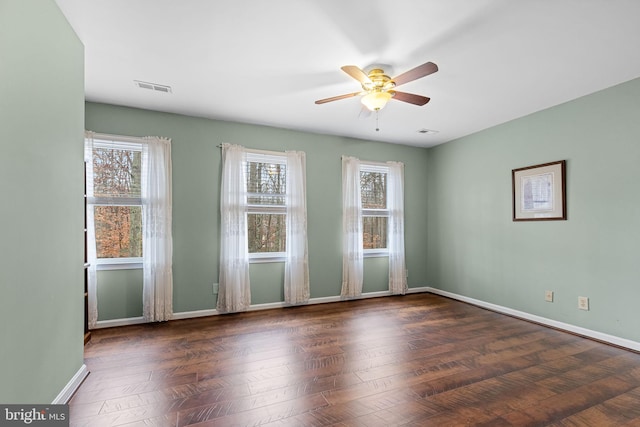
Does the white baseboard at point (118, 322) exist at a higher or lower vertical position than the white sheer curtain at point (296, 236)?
lower

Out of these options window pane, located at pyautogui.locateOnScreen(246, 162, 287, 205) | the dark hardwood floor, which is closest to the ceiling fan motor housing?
window pane, located at pyautogui.locateOnScreen(246, 162, 287, 205)

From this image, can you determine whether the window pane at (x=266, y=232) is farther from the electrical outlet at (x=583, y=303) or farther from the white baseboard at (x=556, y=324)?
the electrical outlet at (x=583, y=303)

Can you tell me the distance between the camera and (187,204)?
4.11 metres

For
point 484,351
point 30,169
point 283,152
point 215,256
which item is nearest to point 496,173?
point 484,351

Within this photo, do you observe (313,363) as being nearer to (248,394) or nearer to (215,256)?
(248,394)

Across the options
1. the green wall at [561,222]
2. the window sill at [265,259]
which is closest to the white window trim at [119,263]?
the window sill at [265,259]

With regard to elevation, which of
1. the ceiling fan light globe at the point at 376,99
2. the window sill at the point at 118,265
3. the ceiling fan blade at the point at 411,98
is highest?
the ceiling fan blade at the point at 411,98

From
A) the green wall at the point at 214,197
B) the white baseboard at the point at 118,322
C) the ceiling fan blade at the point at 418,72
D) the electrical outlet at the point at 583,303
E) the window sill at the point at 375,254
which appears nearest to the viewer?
the ceiling fan blade at the point at 418,72

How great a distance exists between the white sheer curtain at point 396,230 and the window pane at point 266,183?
191cm

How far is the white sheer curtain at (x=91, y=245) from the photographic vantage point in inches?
140

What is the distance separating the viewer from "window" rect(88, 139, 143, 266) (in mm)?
3758

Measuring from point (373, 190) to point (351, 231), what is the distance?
89cm

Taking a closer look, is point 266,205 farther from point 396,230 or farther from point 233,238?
point 396,230

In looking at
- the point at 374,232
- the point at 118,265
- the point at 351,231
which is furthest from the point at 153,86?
the point at 374,232
